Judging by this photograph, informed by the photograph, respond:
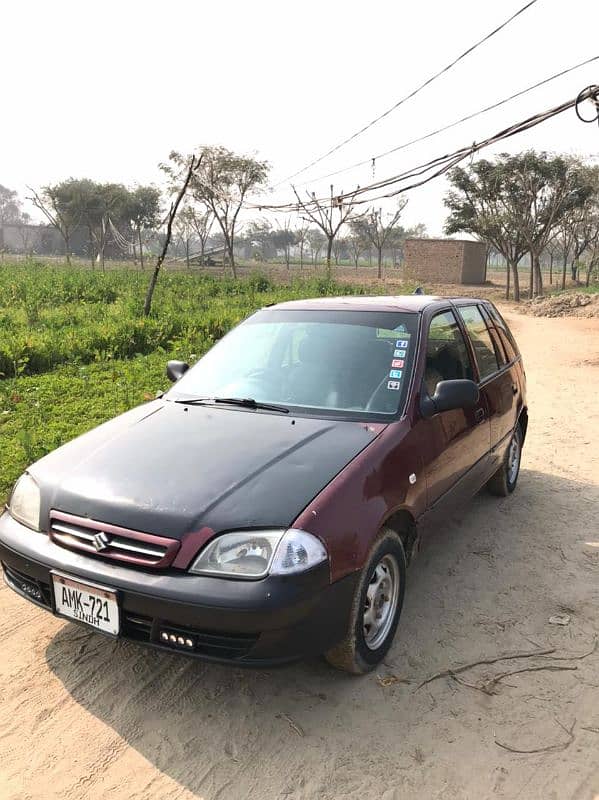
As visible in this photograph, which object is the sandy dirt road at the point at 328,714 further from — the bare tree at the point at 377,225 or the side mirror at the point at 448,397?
the bare tree at the point at 377,225

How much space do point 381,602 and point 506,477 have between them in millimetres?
2418

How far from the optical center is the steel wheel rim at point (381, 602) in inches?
108

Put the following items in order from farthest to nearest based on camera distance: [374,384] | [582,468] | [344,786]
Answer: [582,468]
[374,384]
[344,786]

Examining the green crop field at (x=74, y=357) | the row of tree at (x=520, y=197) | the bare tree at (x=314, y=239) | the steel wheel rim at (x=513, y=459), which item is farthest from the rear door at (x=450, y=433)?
the bare tree at (x=314, y=239)

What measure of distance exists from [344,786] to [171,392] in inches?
89.0

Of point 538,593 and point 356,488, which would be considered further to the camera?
point 538,593

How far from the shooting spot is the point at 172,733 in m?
2.41

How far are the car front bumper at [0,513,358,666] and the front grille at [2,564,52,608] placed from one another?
202 mm

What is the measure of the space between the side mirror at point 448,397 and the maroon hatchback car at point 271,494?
1 cm

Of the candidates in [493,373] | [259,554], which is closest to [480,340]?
[493,373]

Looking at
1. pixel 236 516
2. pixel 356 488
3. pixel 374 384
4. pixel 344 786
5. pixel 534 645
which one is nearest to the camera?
pixel 344 786

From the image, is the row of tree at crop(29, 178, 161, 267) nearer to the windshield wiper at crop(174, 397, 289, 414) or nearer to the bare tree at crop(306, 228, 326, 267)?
the bare tree at crop(306, 228, 326, 267)

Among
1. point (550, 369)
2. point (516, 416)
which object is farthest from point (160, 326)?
point (516, 416)

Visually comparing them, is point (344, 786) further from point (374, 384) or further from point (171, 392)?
point (171, 392)
